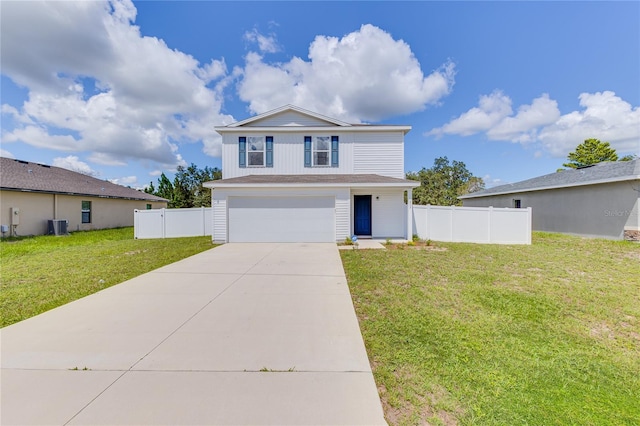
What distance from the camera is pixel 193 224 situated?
14078 millimetres

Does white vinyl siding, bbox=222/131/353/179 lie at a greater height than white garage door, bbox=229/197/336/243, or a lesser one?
greater

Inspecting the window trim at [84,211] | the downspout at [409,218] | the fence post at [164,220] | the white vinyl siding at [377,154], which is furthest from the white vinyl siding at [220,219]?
the window trim at [84,211]

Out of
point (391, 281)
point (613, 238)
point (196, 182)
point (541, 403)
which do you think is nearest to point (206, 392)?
point (541, 403)

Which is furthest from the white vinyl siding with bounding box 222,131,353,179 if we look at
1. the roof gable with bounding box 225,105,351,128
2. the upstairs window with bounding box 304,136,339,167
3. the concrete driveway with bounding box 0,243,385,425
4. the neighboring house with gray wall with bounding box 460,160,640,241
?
the neighboring house with gray wall with bounding box 460,160,640,241

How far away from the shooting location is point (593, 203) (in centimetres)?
1276

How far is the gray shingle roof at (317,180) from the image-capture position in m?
11.1

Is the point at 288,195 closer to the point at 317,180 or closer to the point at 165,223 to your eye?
the point at 317,180

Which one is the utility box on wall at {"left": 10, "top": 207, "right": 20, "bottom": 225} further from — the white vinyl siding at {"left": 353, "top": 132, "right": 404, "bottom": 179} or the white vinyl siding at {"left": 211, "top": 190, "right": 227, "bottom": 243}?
the white vinyl siding at {"left": 353, "top": 132, "right": 404, "bottom": 179}

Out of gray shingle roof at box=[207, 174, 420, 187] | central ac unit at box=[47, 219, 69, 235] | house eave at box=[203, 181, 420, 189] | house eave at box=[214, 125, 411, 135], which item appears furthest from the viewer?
central ac unit at box=[47, 219, 69, 235]

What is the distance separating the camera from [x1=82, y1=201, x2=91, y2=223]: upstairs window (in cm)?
1688

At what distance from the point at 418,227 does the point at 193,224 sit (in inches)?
453

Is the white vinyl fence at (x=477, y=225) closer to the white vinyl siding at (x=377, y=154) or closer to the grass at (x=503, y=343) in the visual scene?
the white vinyl siding at (x=377, y=154)

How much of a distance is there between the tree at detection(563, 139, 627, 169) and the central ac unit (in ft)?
146

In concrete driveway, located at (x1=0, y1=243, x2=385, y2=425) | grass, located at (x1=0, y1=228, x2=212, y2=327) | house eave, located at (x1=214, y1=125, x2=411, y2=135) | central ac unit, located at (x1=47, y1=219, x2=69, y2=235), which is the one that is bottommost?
concrete driveway, located at (x1=0, y1=243, x2=385, y2=425)
